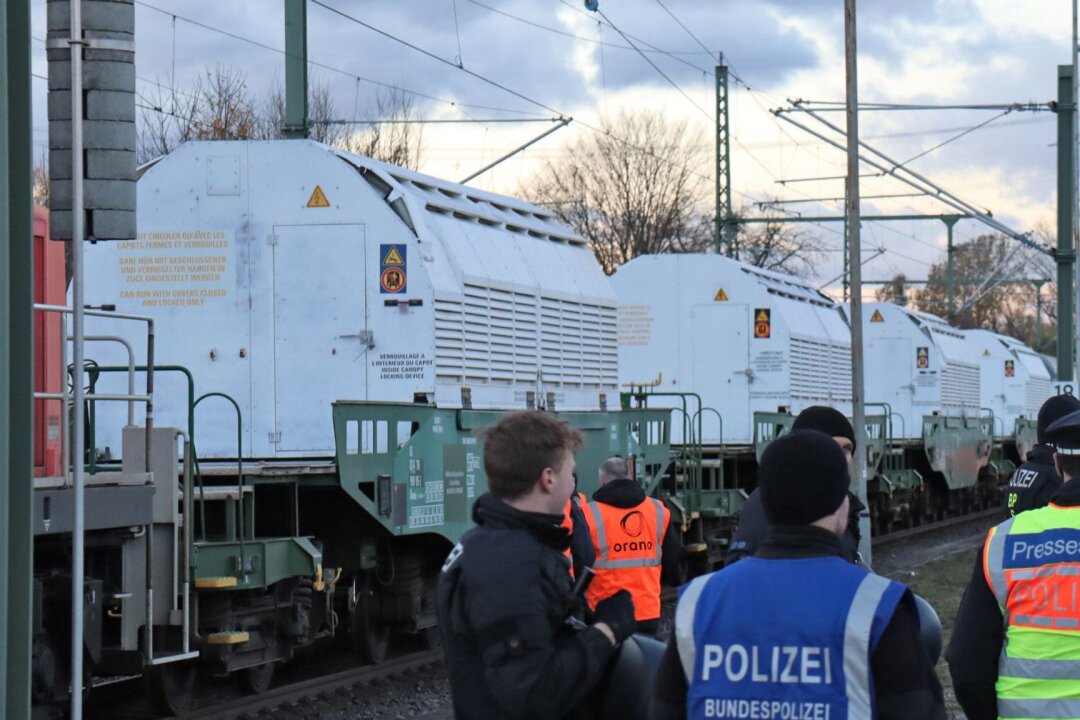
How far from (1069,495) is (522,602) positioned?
1821 millimetres

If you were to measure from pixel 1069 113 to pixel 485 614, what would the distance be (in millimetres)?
26919

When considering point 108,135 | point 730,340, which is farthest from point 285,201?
point 730,340

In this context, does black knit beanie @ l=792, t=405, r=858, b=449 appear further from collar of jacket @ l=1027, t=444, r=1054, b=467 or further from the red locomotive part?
the red locomotive part

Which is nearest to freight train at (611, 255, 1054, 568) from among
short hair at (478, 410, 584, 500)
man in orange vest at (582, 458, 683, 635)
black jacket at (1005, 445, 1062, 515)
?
man in orange vest at (582, 458, 683, 635)

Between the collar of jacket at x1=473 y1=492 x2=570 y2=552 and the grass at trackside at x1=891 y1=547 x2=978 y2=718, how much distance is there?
10019 millimetres

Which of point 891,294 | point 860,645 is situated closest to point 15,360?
point 860,645

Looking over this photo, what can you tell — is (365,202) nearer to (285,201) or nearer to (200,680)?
(285,201)

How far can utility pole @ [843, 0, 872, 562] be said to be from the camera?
20.8 meters

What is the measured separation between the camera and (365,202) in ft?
43.9

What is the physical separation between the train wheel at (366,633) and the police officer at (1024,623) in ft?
31.0

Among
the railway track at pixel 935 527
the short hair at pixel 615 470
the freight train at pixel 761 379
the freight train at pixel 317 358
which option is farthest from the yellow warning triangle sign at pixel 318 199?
the railway track at pixel 935 527

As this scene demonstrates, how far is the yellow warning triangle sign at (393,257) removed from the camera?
13252 millimetres

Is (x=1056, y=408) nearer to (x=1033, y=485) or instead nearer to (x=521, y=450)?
(x=1033, y=485)

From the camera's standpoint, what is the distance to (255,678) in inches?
473
